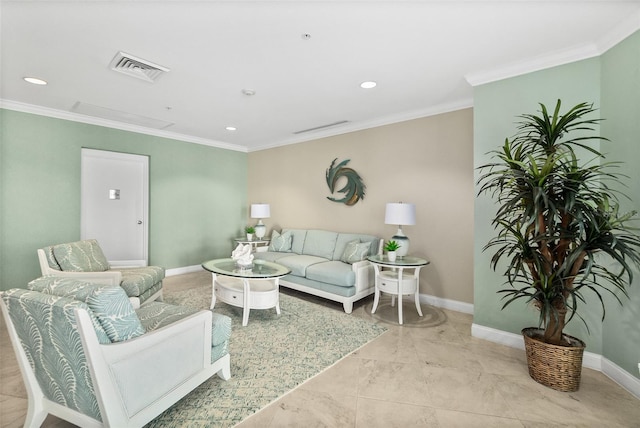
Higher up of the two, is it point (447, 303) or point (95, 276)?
point (95, 276)

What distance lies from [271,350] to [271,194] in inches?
146

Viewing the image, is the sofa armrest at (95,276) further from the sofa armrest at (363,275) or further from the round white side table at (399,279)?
the round white side table at (399,279)

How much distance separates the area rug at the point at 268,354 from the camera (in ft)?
5.90

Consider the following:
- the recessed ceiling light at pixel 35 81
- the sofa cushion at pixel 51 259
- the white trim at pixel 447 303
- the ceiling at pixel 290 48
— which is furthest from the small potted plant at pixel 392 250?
the recessed ceiling light at pixel 35 81

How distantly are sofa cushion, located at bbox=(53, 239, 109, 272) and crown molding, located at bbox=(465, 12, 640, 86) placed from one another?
4452mm

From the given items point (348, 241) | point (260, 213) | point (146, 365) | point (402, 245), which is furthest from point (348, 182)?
point (146, 365)

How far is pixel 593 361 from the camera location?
7.62 ft

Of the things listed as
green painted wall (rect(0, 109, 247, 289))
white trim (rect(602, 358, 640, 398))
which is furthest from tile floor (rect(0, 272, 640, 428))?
green painted wall (rect(0, 109, 247, 289))

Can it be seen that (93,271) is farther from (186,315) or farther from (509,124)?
(509,124)

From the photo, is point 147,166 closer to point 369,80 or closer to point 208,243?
point 208,243

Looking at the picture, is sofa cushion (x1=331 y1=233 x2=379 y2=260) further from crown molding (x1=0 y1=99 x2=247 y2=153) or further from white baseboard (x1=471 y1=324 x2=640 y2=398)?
crown molding (x1=0 y1=99 x2=247 y2=153)

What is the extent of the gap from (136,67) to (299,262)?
2.88 m

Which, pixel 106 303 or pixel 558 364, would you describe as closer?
pixel 106 303

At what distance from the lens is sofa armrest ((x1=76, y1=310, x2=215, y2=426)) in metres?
1.36
